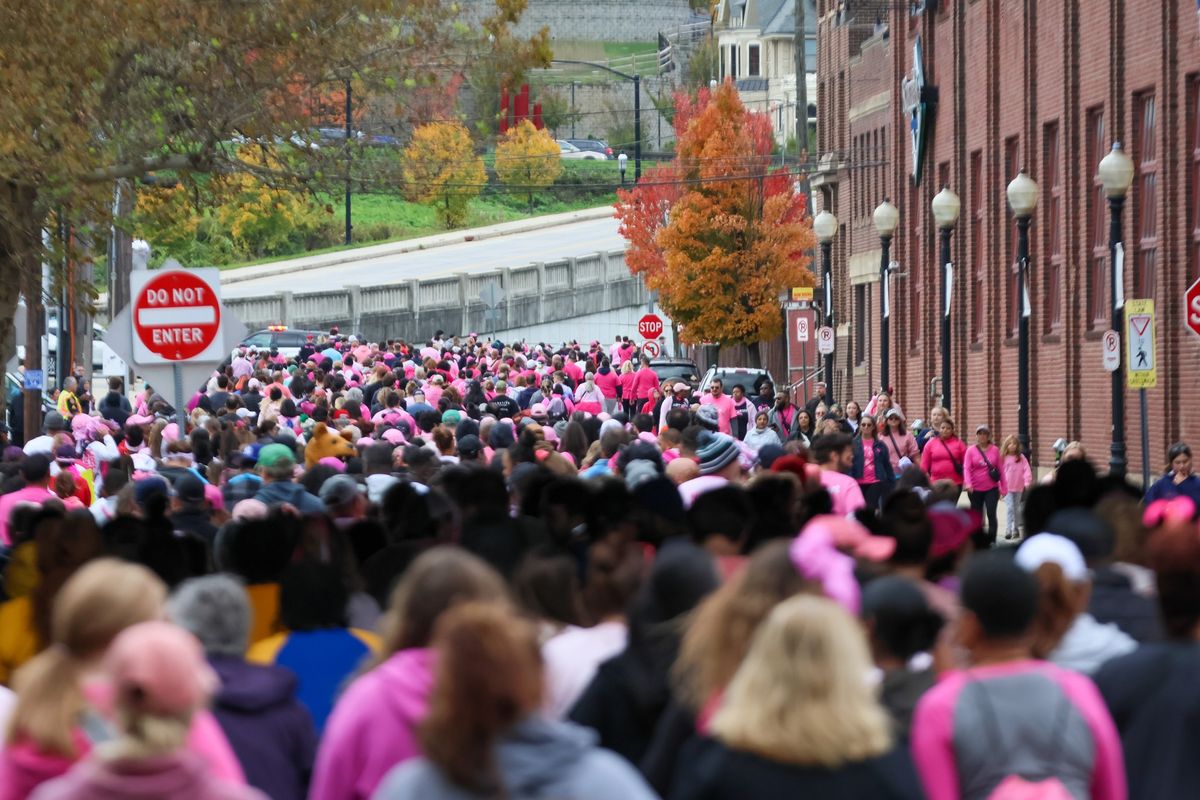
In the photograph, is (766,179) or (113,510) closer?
(113,510)

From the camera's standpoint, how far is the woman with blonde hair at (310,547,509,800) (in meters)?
5.82

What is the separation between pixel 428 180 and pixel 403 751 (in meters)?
15.7

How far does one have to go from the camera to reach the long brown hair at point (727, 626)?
19.5ft

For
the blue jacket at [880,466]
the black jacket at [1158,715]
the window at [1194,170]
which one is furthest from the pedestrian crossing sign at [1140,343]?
the black jacket at [1158,715]

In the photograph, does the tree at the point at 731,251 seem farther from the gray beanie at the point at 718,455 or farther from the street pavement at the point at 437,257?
the gray beanie at the point at 718,455

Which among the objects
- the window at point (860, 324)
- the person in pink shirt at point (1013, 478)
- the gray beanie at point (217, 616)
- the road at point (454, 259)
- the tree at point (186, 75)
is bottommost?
the person in pink shirt at point (1013, 478)

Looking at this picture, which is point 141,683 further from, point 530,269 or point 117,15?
point 530,269

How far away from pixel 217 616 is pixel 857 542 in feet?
9.28

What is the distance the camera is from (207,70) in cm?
1930

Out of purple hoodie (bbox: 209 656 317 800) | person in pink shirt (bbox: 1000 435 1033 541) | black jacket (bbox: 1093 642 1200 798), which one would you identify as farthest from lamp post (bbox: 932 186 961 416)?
A: purple hoodie (bbox: 209 656 317 800)

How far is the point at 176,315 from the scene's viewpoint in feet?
49.3

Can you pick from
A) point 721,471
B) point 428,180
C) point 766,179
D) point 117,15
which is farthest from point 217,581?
point 766,179

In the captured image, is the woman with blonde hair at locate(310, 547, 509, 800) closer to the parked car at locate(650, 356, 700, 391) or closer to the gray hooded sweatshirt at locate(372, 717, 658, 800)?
the gray hooded sweatshirt at locate(372, 717, 658, 800)

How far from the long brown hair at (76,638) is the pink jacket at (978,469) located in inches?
753
